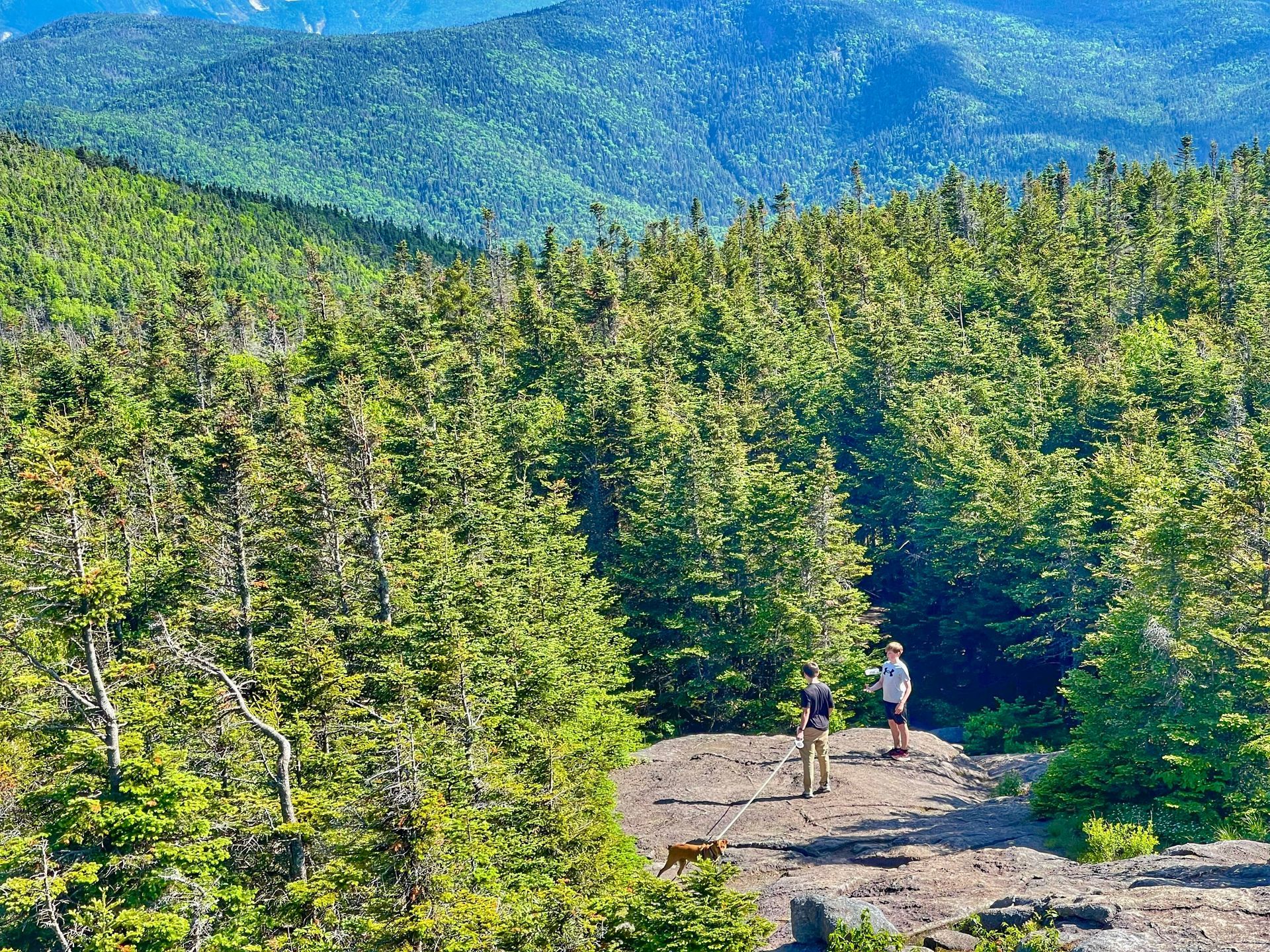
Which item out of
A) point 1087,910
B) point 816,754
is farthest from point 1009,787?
point 1087,910

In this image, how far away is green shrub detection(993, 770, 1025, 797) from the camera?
22.9m

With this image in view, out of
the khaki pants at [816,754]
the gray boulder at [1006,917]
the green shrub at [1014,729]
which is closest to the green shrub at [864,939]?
the gray boulder at [1006,917]

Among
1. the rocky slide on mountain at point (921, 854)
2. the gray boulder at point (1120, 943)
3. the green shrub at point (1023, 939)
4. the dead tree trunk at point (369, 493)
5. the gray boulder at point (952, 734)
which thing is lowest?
the gray boulder at point (952, 734)

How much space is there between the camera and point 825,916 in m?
12.9

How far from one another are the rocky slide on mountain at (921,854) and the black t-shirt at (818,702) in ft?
6.58

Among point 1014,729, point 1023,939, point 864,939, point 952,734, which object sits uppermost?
point 1023,939

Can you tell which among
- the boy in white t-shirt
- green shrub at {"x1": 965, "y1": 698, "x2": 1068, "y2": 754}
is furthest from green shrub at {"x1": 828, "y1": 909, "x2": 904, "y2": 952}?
green shrub at {"x1": 965, "y1": 698, "x2": 1068, "y2": 754}

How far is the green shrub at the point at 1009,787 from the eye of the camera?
22.9 metres

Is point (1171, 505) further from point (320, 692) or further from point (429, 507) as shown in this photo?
point (429, 507)

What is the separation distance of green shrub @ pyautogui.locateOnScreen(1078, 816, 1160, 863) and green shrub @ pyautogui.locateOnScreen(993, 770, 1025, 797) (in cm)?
531

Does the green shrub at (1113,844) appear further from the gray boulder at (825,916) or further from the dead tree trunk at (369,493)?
the dead tree trunk at (369,493)

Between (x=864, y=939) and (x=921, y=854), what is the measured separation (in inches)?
228

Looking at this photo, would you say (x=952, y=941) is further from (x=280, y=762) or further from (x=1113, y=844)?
(x=280, y=762)

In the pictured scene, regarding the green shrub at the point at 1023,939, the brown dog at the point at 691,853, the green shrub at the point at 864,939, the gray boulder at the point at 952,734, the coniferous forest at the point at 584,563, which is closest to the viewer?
the green shrub at the point at 1023,939
